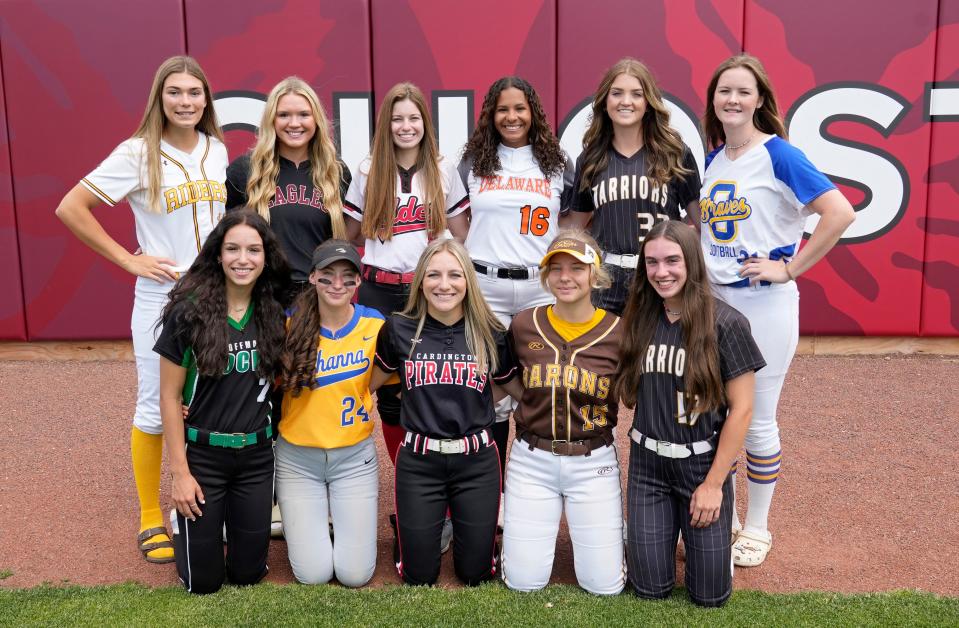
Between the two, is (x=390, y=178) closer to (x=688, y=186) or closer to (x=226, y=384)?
(x=226, y=384)

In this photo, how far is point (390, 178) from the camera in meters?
3.45

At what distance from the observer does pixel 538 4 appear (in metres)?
6.05

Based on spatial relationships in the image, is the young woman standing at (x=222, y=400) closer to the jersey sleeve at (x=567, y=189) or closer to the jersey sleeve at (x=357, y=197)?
the jersey sleeve at (x=357, y=197)

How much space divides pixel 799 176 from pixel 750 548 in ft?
4.94

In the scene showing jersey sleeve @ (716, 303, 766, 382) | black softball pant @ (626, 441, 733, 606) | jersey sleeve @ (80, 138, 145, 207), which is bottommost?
black softball pant @ (626, 441, 733, 606)

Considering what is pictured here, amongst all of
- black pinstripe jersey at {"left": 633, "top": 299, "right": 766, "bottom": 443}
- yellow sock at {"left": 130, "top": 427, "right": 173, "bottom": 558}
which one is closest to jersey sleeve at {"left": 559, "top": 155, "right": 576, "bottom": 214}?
black pinstripe jersey at {"left": 633, "top": 299, "right": 766, "bottom": 443}

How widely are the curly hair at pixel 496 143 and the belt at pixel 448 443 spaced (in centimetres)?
116

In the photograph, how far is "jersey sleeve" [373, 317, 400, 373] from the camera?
3.14m

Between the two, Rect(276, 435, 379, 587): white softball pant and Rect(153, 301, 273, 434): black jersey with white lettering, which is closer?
Rect(153, 301, 273, 434): black jersey with white lettering

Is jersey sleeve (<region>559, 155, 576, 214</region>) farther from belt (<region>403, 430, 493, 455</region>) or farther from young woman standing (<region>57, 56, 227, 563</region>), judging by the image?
young woman standing (<region>57, 56, 227, 563</region>)

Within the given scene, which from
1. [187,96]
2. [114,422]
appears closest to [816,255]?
[187,96]

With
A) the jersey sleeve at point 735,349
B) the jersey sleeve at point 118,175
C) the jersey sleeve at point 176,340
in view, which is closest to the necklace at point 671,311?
the jersey sleeve at point 735,349

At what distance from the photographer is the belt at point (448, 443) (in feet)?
10.0

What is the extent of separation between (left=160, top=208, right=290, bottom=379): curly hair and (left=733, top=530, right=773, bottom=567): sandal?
1.99 meters
